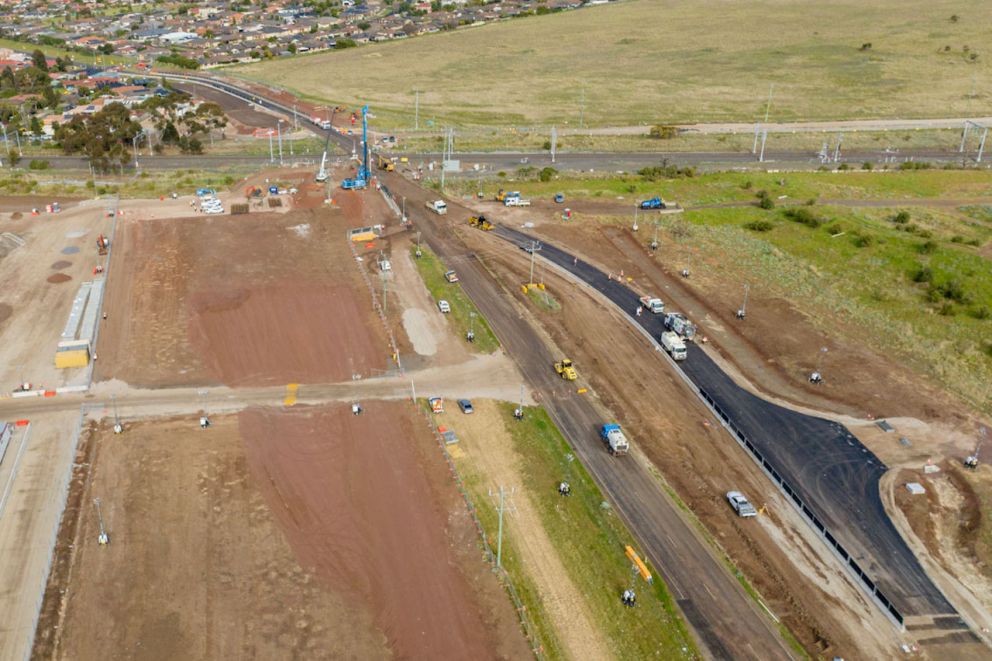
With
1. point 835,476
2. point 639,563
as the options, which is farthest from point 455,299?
point 835,476

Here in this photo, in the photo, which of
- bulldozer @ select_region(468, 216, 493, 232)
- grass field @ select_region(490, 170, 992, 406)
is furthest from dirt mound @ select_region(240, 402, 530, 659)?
grass field @ select_region(490, 170, 992, 406)

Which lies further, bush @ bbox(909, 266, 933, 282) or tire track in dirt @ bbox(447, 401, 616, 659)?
bush @ bbox(909, 266, 933, 282)

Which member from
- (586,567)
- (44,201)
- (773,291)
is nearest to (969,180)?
(773,291)

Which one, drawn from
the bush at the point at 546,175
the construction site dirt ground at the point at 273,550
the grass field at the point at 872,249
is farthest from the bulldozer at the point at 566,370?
the bush at the point at 546,175

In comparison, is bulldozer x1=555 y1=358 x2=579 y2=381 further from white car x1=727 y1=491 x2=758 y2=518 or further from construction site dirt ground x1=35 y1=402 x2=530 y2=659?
white car x1=727 y1=491 x2=758 y2=518

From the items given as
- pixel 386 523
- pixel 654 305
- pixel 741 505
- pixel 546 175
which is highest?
pixel 546 175

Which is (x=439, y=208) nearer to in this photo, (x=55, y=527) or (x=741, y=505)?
(x=741, y=505)

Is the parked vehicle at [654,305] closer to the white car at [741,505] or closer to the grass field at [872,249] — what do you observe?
the grass field at [872,249]

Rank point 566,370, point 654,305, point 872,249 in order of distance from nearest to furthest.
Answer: point 566,370, point 654,305, point 872,249

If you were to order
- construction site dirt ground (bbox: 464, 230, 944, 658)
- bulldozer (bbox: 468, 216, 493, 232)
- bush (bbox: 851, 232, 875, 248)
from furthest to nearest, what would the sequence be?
bulldozer (bbox: 468, 216, 493, 232), bush (bbox: 851, 232, 875, 248), construction site dirt ground (bbox: 464, 230, 944, 658)
